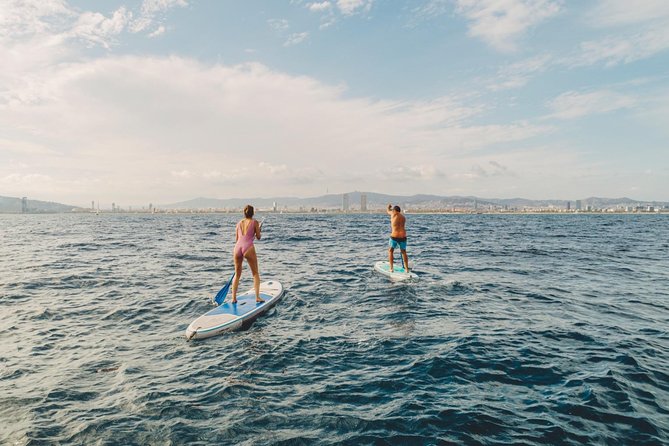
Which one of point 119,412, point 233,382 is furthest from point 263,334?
point 119,412

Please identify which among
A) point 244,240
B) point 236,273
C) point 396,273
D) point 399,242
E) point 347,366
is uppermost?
point 244,240

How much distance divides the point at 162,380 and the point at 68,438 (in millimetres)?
1920

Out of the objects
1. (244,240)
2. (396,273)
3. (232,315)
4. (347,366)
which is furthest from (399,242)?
(347,366)

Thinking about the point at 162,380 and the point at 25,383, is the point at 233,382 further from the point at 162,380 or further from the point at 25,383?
the point at 25,383

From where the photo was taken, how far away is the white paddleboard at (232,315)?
9547 mm

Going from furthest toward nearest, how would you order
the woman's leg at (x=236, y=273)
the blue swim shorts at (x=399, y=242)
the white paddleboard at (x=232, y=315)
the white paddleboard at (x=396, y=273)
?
the blue swim shorts at (x=399, y=242), the white paddleboard at (x=396, y=273), the woman's leg at (x=236, y=273), the white paddleboard at (x=232, y=315)

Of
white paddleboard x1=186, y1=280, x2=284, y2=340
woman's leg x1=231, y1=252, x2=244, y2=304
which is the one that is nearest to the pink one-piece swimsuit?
woman's leg x1=231, y1=252, x2=244, y2=304

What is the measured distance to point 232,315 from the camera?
10.6 meters

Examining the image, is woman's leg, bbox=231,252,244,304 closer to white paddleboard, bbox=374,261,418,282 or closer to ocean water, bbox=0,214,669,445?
ocean water, bbox=0,214,669,445

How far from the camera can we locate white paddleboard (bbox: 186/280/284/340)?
9.55 m

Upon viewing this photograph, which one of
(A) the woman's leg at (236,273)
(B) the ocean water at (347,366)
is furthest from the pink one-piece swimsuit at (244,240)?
(B) the ocean water at (347,366)

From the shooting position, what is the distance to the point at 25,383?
7.01 metres

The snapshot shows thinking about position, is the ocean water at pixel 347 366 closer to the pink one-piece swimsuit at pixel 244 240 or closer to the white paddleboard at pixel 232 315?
the white paddleboard at pixel 232 315

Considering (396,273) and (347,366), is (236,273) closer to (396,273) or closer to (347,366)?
(347,366)
